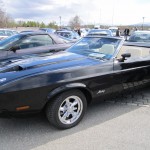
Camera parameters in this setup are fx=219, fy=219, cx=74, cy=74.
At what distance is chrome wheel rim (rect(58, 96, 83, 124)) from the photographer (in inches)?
134

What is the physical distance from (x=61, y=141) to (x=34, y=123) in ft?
2.30

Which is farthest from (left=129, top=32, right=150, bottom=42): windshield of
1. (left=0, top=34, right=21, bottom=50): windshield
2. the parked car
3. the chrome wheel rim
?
the chrome wheel rim

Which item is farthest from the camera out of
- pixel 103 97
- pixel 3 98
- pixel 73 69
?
pixel 103 97

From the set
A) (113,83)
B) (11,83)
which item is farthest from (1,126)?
(113,83)

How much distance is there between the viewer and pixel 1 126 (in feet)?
11.6

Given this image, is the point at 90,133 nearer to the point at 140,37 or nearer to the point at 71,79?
the point at 71,79

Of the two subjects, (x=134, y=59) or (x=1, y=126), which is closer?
(x=1, y=126)

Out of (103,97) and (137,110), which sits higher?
(103,97)

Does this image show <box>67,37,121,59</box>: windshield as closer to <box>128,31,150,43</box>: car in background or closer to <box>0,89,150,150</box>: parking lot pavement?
<box>0,89,150,150</box>: parking lot pavement

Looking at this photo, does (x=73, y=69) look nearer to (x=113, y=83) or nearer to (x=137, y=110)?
(x=113, y=83)

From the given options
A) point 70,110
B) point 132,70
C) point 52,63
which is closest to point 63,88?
point 70,110

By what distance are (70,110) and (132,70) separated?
5.01 ft

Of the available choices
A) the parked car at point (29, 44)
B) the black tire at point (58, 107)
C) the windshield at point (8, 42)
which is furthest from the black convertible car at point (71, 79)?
the windshield at point (8, 42)

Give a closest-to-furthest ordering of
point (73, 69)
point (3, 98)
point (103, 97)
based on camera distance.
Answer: point (3, 98)
point (73, 69)
point (103, 97)
